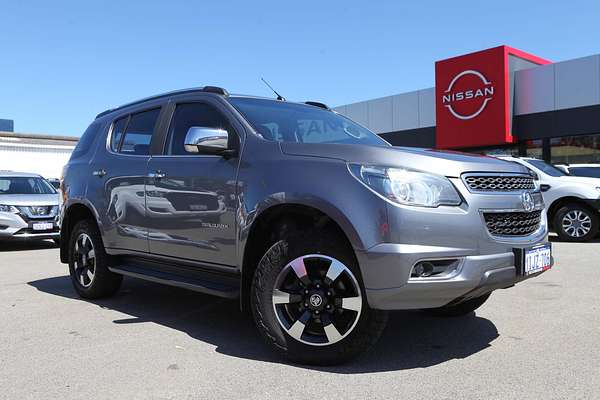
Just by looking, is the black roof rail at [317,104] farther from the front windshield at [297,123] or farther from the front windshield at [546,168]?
the front windshield at [546,168]

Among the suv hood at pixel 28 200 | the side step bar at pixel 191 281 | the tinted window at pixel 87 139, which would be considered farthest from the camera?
the suv hood at pixel 28 200

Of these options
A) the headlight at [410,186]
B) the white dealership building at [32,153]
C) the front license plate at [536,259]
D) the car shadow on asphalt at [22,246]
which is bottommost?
the car shadow on asphalt at [22,246]

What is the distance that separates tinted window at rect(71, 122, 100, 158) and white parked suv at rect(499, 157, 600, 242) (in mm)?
7246

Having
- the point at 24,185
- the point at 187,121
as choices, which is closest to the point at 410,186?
the point at 187,121

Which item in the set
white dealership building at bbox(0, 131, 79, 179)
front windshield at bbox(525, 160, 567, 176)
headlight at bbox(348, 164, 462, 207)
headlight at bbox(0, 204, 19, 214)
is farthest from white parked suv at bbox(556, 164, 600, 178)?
white dealership building at bbox(0, 131, 79, 179)

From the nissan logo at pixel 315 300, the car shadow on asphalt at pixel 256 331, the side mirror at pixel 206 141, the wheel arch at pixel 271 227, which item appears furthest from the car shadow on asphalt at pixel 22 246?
the nissan logo at pixel 315 300

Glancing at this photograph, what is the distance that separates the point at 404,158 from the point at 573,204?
830 cm

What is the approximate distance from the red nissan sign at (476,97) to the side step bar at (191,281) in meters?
19.0

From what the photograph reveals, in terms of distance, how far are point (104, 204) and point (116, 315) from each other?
1.04 meters

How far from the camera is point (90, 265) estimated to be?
5508 mm

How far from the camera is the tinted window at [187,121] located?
437cm

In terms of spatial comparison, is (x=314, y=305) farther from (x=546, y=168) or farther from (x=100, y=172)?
(x=546, y=168)

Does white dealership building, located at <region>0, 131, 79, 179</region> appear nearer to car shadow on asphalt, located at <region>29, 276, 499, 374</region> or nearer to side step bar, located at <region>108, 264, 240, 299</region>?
car shadow on asphalt, located at <region>29, 276, 499, 374</region>

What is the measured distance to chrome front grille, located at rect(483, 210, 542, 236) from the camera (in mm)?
3289
